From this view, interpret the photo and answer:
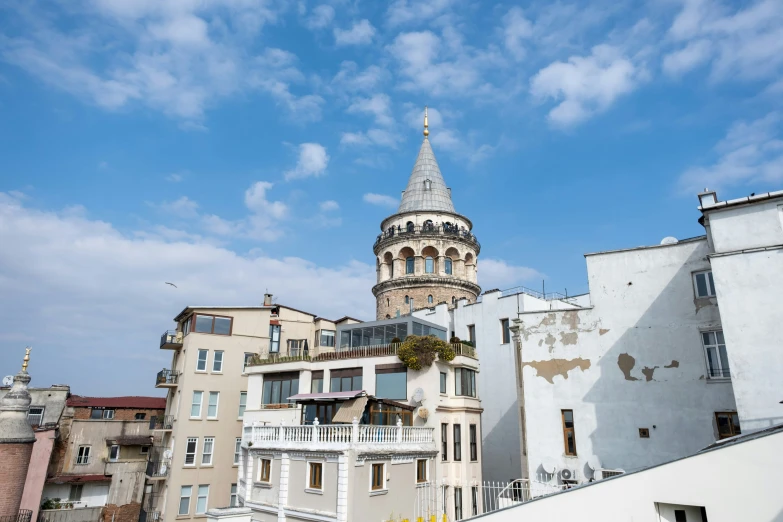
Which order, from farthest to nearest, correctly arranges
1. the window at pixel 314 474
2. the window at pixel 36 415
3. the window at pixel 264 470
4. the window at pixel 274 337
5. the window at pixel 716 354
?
the window at pixel 36 415, the window at pixel 274 337, the window at pixel 264 470, the window at pixel 314 474, the window at pixel 716 354

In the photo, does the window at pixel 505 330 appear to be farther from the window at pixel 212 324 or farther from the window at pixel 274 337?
the window at pixel 212 324

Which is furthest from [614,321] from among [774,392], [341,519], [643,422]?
[341,519]

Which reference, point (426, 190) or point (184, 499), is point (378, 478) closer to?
point (184, 499)

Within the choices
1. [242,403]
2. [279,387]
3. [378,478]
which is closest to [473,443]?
[378,478]

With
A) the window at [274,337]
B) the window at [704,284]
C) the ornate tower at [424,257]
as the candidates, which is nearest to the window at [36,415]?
the window at [274,337]

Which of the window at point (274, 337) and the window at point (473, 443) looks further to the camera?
the window at point (274, 337)

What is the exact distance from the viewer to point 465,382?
105ft

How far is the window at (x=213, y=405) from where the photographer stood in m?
37.9

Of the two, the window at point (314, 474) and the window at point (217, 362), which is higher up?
the window at point (217, 362)

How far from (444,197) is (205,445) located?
33.6 meters

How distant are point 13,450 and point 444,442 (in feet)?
79.0

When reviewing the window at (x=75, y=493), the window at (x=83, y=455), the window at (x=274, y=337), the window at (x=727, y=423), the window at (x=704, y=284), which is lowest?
the window at (x=75, y=493)

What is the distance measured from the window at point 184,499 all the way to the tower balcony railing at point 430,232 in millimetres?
28957

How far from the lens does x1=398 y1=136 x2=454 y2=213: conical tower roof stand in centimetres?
5444
